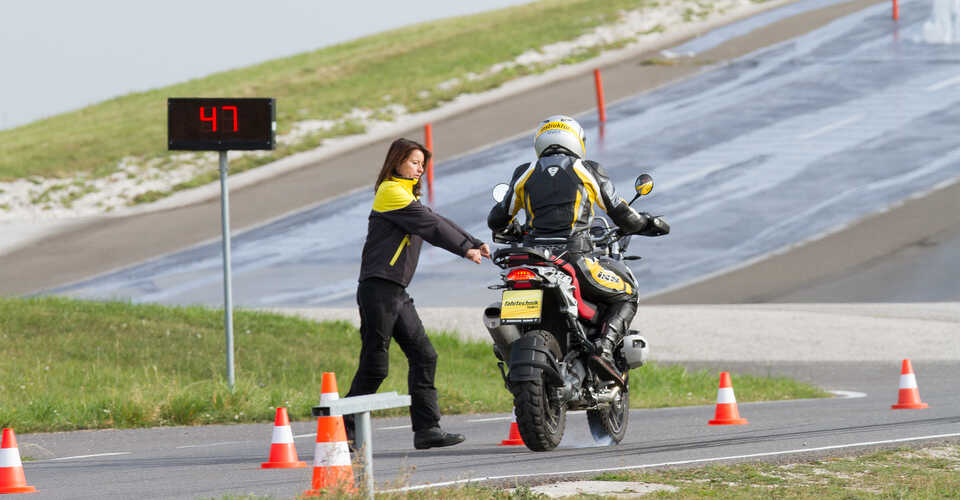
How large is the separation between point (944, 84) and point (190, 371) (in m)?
27.7

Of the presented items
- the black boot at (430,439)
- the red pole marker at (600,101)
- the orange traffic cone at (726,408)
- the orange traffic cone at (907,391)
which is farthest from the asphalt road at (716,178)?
the black boot at (430,439)

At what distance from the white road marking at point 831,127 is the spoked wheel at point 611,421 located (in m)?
26.1

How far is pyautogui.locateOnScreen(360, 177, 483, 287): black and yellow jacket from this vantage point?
33.0 ft

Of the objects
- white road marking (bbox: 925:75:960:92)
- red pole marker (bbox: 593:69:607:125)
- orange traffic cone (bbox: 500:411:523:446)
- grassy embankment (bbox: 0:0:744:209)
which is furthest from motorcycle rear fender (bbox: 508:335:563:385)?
white road marking (bbox: 925:75:960:92)

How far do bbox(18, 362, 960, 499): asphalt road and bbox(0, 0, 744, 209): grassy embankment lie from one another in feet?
83.9

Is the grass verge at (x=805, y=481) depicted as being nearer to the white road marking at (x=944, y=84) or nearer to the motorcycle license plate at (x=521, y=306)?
the motorcycle license plate at (x=521, y=306)

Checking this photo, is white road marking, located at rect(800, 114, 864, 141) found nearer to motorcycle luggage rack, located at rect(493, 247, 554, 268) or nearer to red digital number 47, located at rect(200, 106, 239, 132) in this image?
red digital number 47, located at rect(200, 106, 239, 132)

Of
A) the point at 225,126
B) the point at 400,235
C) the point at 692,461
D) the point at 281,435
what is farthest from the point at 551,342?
the point at 225,126

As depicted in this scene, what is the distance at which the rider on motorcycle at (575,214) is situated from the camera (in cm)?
994

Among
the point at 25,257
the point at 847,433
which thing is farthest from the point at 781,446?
the point at 25,257

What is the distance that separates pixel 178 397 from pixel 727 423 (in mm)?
5267

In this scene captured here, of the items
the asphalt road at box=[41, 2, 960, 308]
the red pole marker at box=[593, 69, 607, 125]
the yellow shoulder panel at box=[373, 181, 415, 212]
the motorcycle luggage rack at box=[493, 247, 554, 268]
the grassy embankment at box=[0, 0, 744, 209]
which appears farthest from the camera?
the grassy embankment at box=[0, 0, 744, 209]

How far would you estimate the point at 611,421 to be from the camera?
34.3 feet

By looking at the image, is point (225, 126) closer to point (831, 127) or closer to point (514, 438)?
point (514, 438)
